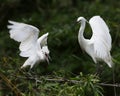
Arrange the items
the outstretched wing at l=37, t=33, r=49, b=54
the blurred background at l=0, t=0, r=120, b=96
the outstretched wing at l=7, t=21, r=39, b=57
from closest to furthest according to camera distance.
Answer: the outstretched wing at l=7, t=21, r=39, b=57 < the blurred background at l=0, t=0, r=120, b=96 < the outstretched wing at l=37, t=33, r=49, b=54

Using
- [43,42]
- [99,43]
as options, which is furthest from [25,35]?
[99,43]

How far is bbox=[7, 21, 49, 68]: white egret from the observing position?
5.51 m

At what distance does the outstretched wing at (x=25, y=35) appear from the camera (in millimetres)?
5504

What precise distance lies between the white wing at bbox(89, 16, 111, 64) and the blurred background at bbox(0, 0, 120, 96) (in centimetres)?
15

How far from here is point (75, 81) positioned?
195 inches

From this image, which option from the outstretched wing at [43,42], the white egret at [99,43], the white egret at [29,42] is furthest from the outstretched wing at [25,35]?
the white egret at [99,43]

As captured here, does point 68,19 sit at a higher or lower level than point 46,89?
higher

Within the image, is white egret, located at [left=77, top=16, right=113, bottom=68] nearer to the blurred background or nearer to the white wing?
the white wing

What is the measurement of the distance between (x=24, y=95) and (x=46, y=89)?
266mm

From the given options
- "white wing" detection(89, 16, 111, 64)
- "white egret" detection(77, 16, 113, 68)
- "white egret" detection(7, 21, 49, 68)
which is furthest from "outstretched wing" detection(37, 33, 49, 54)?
"white wing" detection(89, 16, 111, 64)

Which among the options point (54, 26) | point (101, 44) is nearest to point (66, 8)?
point (54, 26)

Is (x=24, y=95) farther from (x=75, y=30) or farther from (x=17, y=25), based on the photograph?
(x=75, y=30)

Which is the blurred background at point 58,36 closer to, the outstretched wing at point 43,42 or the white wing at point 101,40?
the white wing at point 101,40

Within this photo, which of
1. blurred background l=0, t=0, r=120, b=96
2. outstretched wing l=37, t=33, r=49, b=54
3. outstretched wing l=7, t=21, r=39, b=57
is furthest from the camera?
outstretched wing l=37, t=33, r=49, b=54
